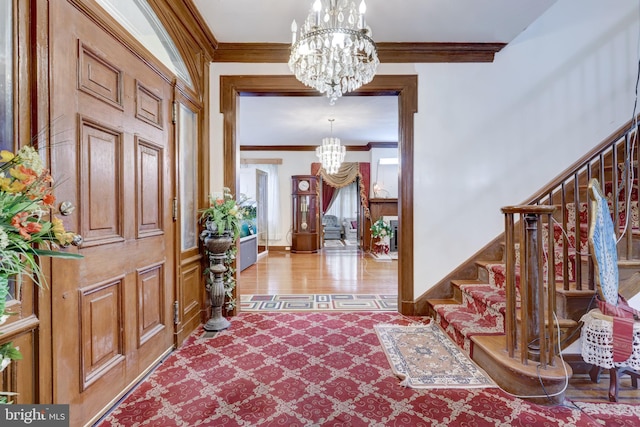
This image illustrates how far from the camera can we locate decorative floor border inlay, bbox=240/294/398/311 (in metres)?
3.50

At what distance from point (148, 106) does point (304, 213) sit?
5.93 m

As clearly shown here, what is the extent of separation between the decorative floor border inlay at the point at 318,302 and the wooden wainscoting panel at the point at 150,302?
133 centimetres

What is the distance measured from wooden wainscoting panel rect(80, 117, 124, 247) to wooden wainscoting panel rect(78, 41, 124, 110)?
6.9 inches

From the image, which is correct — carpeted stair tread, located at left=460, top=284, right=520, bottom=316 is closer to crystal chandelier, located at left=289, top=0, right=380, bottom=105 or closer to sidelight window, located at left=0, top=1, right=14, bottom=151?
crystal chandelier, located at left=289, top=0, right=380, bottom=105

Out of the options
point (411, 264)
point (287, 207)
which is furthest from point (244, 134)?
point (411, 264)

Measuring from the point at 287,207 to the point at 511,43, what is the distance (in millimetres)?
6083

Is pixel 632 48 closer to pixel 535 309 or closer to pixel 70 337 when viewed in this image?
pixel 535 309

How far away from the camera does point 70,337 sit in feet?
4.78

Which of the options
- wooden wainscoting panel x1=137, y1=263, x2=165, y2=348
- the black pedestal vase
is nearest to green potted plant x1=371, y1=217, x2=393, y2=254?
the black pedestal vase

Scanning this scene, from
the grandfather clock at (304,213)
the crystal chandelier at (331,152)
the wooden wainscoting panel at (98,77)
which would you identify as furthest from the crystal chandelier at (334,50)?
the grandfather clock at (304,213)

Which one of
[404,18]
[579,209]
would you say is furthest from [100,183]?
[579,209]

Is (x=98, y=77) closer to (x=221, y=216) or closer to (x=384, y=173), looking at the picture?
(x=221, y=216)

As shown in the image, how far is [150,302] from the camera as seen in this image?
2133mm

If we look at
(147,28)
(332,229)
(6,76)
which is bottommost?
(332,229)
